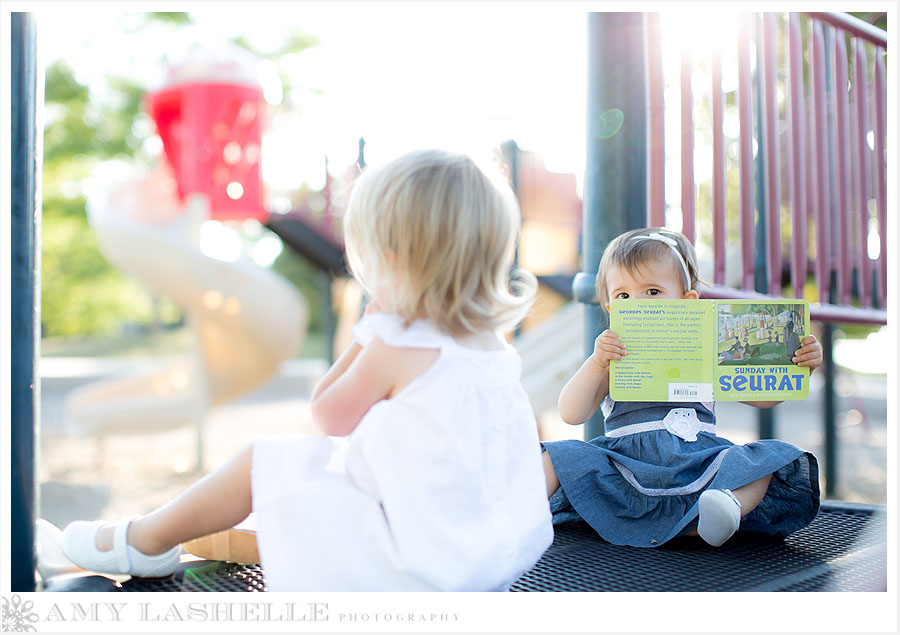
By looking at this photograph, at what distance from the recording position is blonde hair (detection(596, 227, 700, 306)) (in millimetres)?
1440

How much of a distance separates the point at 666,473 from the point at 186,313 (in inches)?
179

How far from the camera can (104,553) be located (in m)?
1.12

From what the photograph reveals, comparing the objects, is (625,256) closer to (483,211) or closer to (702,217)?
(483,211)

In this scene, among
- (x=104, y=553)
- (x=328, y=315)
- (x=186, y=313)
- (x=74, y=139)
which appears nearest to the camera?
(x=104, y=553)

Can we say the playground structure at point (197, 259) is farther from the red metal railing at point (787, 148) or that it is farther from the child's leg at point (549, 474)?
the child's leg at point (549, 474)

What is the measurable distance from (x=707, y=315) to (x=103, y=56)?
8985 mm

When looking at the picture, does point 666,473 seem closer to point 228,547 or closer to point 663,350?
point 663,350

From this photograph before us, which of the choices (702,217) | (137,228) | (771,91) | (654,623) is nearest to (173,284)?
(137,228)

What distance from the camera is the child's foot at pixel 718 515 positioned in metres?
1.31

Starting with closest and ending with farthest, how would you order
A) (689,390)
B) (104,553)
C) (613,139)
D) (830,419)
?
(104,553) < (689,390) < (613,139) < (830,419)

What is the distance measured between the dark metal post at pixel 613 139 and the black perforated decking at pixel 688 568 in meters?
0.45

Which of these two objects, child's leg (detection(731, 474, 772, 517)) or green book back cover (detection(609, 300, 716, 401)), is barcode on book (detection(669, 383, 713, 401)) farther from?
child's leg (detection(731, 474, 772, 517))

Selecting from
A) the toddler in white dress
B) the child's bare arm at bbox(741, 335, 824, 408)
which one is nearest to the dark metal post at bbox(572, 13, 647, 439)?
the child's bare arm at bbox(741, 335, 824, 408)

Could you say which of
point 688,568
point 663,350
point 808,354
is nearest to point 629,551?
point 688,568
